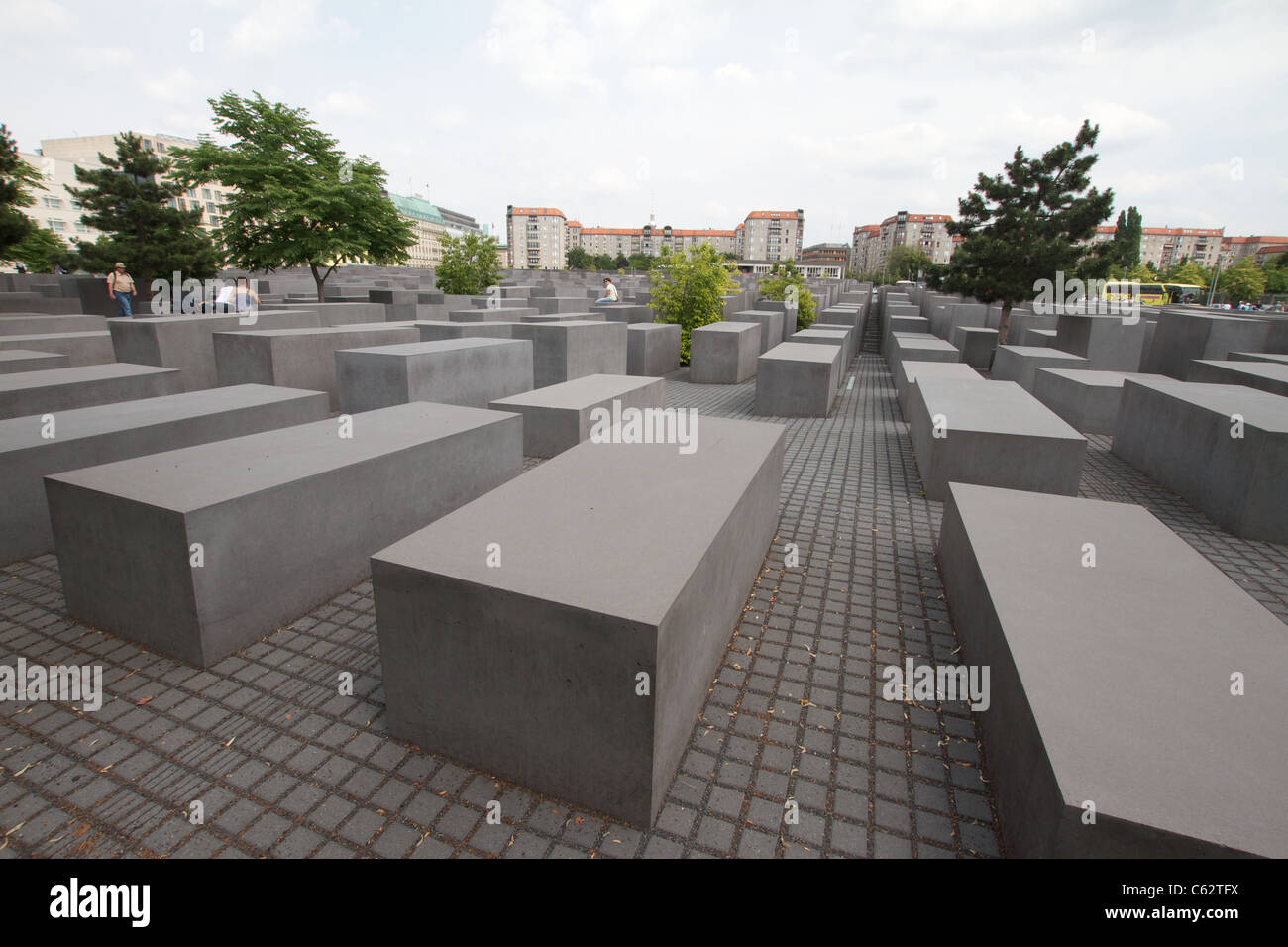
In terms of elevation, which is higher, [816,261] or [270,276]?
[816,261]

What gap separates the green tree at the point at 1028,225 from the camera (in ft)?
68.8

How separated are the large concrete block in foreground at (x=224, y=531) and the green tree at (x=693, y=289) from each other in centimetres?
1416

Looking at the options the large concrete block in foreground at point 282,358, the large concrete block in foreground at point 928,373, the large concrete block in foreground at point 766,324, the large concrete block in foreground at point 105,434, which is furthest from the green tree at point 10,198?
the large concrete block in foreground at point 928,373

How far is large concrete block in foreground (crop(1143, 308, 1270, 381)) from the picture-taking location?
13914 mm

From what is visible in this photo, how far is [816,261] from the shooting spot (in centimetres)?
16062

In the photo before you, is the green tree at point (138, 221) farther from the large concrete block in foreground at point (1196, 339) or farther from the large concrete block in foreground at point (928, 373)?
the large concrete block in foreground at point (1196, 339)

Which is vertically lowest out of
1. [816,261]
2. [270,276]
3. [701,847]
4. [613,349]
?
[701,847]

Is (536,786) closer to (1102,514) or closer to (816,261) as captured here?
(1102,514)

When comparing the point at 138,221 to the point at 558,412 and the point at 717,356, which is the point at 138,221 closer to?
the point at 717,356

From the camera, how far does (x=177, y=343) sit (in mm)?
10977

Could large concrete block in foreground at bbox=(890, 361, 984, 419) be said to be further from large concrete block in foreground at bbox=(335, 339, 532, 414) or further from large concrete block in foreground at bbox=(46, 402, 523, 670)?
large concrete block in foreground at bbox=(46, 402, 523, 670)
